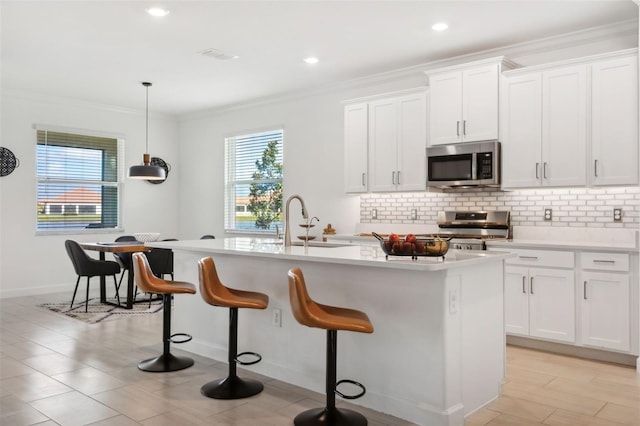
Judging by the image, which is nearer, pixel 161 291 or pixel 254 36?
pixel 161 291

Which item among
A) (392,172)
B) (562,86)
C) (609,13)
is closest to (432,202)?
(392,172)

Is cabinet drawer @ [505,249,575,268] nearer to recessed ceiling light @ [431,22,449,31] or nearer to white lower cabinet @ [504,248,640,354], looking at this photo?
white lower cabinet @ [504,248,640,354]

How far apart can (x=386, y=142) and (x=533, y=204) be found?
1.68 meters

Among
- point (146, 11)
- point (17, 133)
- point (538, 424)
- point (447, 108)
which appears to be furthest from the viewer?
point (17, 133)

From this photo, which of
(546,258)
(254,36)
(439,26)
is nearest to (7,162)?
Answer: (254,36)

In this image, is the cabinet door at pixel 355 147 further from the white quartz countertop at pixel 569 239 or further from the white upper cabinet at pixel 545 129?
the white quartz countertop at pixel 569 239

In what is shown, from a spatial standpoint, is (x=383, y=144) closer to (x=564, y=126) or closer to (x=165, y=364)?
(x=564, y=126)

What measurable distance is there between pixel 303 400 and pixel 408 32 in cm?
339

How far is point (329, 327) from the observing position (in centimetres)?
269

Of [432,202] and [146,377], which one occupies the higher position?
[432,202]

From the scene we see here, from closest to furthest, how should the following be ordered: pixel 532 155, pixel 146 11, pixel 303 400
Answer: pixel 303 400, pixel 146 11, pixel 532 155

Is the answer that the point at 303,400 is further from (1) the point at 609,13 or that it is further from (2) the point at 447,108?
(1) the point at 609,13

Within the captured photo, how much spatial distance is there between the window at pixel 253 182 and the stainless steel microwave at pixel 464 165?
2.82 meters

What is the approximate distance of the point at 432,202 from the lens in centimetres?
587
